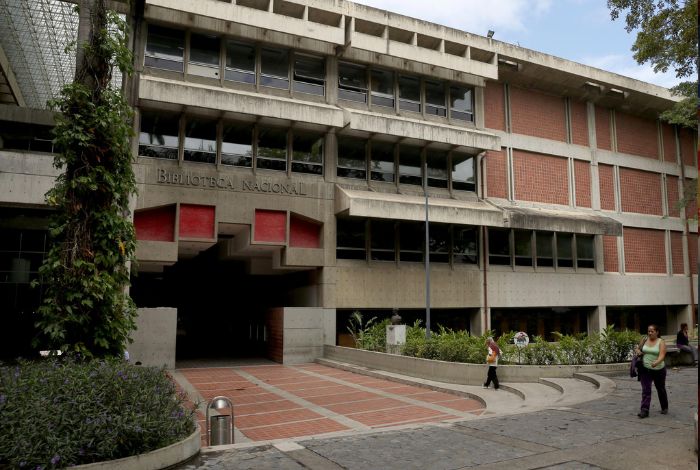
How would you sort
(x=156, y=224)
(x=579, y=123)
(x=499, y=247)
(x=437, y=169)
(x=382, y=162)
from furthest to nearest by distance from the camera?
(x=579, y=123) < (x=499, y=247) < (x=437, y=169) < (x=382, y=162) < (x=156, y=224)

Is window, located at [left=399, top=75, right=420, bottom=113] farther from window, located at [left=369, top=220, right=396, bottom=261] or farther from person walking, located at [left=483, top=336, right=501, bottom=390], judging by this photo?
person walking, located at [left=483, top=336, right=501, bottom=390]

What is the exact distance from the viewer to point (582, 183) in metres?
31.2

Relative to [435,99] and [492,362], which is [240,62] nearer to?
[435,99]

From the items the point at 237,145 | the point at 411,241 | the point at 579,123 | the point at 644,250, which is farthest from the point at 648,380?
the point at 644,250

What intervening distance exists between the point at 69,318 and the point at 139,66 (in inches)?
606

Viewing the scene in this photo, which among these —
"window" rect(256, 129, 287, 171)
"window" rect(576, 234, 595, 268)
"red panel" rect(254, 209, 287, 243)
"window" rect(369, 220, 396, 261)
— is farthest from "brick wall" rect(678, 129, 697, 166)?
"red panel" rect(254, 209, 287, 243)

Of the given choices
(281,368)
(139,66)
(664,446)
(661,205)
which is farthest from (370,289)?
(661,205)

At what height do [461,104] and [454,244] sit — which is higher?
[461,104]

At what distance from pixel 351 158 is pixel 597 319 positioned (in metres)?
16.6

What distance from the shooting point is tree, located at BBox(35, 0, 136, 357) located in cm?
940

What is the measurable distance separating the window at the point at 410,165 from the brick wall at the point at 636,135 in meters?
14.4

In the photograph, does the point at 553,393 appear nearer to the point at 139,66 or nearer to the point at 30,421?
the point at 30,421

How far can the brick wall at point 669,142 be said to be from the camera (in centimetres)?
3512

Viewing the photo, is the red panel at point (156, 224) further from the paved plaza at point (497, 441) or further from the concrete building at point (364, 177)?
the paved plaza at point (497, 441)
